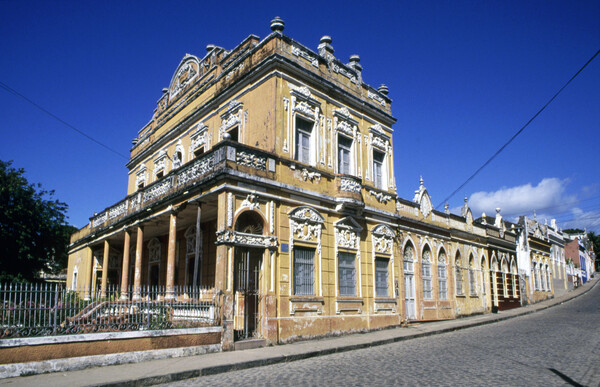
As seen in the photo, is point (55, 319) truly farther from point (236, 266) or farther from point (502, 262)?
point (502, 262)

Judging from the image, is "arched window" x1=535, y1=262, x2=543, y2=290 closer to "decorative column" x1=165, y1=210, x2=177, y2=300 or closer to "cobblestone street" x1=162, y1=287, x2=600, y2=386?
"cobblestone street" x1=162, y1=287, x2=600, y2=386

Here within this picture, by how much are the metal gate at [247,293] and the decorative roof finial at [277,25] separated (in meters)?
7.22

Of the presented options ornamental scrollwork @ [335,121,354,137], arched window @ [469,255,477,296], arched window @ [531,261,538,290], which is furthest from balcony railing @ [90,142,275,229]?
arched window @ [531,261,538,290]

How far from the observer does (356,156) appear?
16422 millimetres

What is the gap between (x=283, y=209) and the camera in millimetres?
12953

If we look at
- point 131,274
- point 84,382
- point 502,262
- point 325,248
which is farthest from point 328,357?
point 502,262

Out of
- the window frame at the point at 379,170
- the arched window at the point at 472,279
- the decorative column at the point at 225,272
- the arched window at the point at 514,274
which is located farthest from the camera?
the arched window at the point at 514,274

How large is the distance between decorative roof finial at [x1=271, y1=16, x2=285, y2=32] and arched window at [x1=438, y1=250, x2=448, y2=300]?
1288cm

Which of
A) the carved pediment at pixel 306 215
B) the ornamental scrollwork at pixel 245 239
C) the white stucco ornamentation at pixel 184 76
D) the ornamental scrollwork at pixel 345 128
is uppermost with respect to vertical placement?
the white stucco ornamentation at pixel 184 76

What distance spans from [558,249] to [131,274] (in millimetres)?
38913

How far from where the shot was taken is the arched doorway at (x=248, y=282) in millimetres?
11883

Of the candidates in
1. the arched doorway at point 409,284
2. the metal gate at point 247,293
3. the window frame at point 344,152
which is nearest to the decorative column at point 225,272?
the metal gate at point 247,293

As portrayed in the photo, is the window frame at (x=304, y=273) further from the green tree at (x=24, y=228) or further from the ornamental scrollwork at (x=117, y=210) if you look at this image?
the green tree at (x=24, y=228)

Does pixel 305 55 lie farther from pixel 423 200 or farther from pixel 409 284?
pixel 409 284
